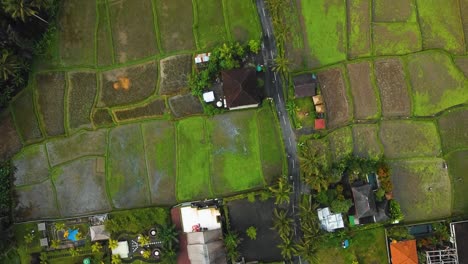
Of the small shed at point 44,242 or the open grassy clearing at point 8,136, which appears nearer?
the small shed at point 44,242

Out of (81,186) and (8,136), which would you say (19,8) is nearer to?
(8,136)

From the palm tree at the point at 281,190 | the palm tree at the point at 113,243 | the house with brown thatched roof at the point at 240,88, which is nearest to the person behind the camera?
the house with brown thatched roof at the point at 240,88

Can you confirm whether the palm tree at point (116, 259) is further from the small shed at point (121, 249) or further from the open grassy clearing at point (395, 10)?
the open grassy clearing at point (395, 10)

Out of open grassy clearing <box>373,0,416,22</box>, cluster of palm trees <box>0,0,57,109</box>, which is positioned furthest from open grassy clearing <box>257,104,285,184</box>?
cluster of palm trees <box>0,0,57,109</box>

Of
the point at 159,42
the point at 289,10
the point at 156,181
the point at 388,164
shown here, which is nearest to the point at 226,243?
the point at 156,181

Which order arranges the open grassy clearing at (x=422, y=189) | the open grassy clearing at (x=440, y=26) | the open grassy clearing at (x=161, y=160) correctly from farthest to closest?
1. the open grassy clearing at (x=440, y=26)
2. the open grassy clearing at (x=161, y=160)
3. the open grassy clearing at (x=422, y=189)

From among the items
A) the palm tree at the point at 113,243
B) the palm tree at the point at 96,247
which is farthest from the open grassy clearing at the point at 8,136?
the palm tree at the point at 113,243
